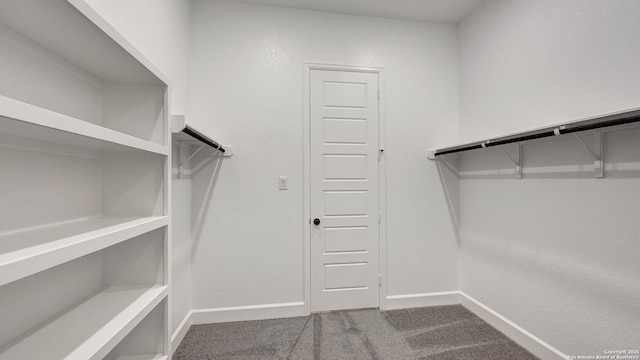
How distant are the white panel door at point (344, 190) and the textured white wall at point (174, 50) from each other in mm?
1110

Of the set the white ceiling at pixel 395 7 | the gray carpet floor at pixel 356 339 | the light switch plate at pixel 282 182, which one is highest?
the white ceiling at pixel 395 7

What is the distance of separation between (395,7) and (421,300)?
9.51 feet

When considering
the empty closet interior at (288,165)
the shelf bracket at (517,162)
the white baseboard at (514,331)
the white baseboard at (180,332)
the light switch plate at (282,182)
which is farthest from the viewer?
the light switch plate at (282,182)

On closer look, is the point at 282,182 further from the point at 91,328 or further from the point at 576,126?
the point at 576,126

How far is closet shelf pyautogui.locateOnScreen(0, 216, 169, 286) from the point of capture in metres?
0.50

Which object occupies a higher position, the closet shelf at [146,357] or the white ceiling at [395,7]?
the white ceiling at [395,7]

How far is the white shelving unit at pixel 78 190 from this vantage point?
0.66 m

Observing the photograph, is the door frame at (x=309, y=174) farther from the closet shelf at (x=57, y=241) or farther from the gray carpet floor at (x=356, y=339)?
the closet shelf at (x=57, y=241)

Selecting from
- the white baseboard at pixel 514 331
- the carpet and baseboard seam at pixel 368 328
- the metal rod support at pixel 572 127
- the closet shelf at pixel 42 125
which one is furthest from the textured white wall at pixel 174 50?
the white baseboard at pixel 514 331

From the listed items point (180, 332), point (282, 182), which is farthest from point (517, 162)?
point (180, 332)

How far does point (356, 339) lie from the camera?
6.50 ft

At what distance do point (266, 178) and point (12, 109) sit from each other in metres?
1.87

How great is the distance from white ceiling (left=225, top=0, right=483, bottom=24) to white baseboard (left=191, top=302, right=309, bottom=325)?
2.82m

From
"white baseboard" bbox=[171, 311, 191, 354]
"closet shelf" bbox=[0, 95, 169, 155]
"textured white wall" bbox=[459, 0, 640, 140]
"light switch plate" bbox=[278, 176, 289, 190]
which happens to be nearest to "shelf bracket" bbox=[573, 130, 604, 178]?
"textured white wall" bbox=[459, 0, 640, 140]
